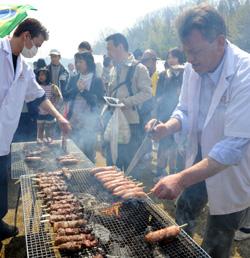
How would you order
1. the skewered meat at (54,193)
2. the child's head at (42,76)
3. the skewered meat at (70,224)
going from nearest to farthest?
the skewered meat at (70,224) → the skewered meat at (54,193) → the child's head at (42,76)

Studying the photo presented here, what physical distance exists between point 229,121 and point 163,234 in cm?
133

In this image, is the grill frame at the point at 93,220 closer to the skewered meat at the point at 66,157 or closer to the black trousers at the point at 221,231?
the black trousers at the point at 221,231

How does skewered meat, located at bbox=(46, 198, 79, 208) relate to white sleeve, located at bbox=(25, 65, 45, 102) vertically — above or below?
below

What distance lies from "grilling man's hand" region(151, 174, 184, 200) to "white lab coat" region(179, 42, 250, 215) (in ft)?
2.32

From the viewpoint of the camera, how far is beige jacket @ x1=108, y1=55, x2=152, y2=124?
682 cm

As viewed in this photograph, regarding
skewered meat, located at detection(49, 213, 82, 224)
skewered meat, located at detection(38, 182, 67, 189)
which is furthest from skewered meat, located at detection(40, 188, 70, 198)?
skewered meat, located at detection(49, 213, 82, 224)

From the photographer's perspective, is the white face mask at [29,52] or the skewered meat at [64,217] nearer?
the skewered meat at [64,217]

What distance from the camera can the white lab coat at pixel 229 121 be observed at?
10.2 ft

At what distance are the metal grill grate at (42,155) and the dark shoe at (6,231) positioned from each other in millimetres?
1102

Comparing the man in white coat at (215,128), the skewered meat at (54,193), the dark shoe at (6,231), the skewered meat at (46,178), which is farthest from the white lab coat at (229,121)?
the dark shoe at (6,231)

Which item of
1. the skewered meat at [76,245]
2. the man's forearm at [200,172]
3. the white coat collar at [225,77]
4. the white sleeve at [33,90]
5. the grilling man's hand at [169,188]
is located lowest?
the skewered meat at [76,245]

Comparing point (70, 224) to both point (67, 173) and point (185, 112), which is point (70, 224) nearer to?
point (67, 173)

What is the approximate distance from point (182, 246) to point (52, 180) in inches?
96.9

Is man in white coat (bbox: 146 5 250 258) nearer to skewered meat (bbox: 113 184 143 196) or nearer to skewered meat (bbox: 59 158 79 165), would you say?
skewered meat (bbox: 113 184 143 196)
